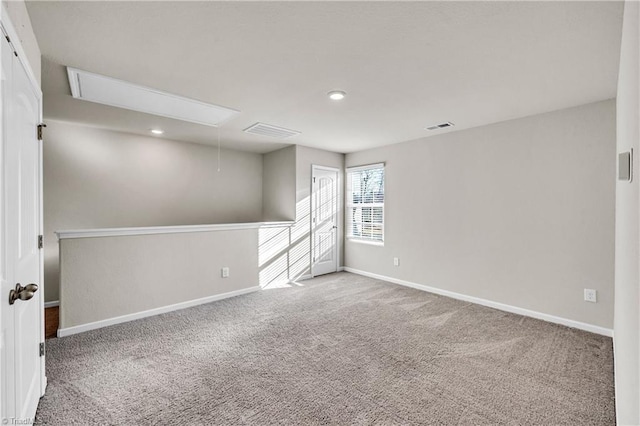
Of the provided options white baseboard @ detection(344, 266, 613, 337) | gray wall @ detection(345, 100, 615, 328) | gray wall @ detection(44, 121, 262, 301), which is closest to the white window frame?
gray wall @ detection(345, 100, 615, 328)

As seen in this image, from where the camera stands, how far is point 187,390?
203cm

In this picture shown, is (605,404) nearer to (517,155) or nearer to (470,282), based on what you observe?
(470,282)

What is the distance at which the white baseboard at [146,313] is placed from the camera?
9.61ft

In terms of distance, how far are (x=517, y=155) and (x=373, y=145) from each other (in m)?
2.12

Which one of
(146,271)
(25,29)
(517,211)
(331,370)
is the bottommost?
(331,370)

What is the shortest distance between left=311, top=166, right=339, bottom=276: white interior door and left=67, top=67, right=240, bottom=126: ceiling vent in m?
2.19

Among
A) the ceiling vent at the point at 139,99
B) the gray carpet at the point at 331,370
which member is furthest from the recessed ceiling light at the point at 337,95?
the gray carpet at the point at 331,370

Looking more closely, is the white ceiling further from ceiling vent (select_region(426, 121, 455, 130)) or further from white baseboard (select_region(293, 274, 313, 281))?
white baseboard (select_region(293, 274, 313, 281))

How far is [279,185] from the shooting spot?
5.39 metres

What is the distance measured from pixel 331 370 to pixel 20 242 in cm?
212

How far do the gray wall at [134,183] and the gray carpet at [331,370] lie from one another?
185 cm

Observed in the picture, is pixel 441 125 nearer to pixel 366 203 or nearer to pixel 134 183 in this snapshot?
pixel 366 203

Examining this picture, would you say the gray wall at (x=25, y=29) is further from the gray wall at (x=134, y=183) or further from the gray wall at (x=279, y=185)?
the gray wall at (x=279, y=185)

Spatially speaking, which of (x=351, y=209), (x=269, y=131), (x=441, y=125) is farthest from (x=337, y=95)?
(x=351, y=209)
